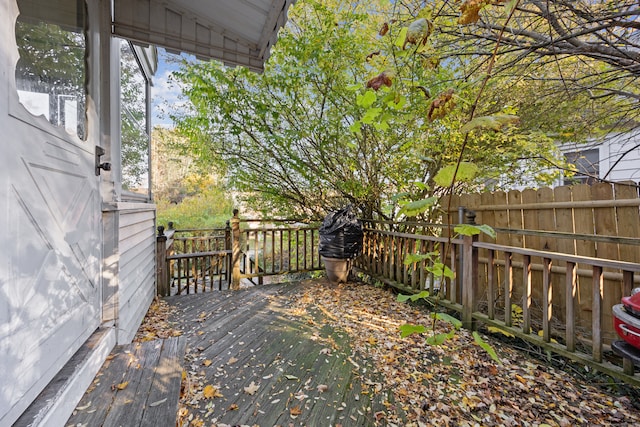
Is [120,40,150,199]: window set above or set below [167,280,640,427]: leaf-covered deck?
above

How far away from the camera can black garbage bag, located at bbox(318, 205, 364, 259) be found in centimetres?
454

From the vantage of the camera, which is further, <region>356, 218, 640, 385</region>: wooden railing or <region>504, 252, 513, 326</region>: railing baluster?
<region>504, 252, 513, 326</region>: railing baluster

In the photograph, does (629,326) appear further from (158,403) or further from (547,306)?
(158,403)

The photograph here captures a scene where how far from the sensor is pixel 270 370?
2.22 meters

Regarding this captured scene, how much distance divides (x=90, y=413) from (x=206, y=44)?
8.96ft

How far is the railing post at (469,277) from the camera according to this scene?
2.91 metres

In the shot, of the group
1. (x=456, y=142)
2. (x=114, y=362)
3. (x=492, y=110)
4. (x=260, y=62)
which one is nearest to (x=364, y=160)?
(x=456, y=142)

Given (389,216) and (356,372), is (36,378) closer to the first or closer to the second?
(356,372)

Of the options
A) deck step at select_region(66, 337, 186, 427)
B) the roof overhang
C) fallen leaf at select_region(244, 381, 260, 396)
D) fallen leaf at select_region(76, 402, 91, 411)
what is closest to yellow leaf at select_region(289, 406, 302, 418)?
fallen leaf at select_region(244, 381, 260, 396)

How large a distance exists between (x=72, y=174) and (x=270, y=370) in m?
1.90

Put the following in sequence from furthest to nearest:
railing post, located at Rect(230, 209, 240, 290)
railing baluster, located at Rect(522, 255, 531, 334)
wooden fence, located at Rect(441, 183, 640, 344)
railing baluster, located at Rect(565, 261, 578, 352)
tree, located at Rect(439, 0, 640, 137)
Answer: railing post, located at Rect(230, 209, 240, 290) < railing baluster, located at Rect(522, 255, 531, 334) < wooden fence, located at Rect(441, 183, 640, 344) < railing baluster, located at Rect(565, 261, 578, 352) < tree, located at Rect(439, 0, 640, 137)

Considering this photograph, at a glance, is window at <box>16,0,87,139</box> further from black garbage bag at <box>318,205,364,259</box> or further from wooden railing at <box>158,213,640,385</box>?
black garbage bag at <box>318,205,364,259</box>

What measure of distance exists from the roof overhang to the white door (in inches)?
22.8

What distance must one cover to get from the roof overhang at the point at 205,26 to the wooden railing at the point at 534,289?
2281 mm
